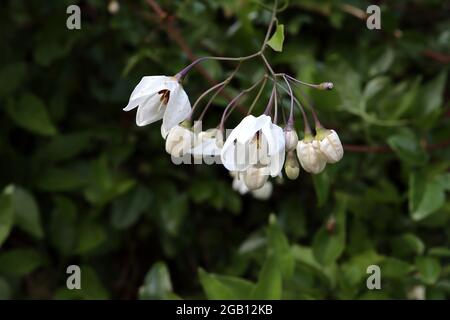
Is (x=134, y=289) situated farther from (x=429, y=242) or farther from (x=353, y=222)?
(x=429, y=242)

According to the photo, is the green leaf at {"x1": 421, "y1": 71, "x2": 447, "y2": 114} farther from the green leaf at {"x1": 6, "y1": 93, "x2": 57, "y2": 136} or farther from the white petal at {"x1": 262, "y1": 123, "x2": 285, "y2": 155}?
the green leaf at {"x1": 6, "y1": 93, "x2": 57, "y2": 136}

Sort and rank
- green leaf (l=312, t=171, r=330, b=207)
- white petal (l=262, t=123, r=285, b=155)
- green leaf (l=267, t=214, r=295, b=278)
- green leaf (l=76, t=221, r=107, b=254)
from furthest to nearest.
Result: 1. green leaf (l=76, t=221, r=107, b=254)
2. green leaf (l=267, t=214, r=295, b=278)
3. green leaf (l=312, t=171, r=330, b=207)
4. white petal (l=262, t=123, r=285, b=155)

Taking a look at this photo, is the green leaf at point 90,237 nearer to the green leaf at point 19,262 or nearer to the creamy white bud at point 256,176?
the green leaf at point 19,262

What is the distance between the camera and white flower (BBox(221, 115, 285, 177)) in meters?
0.94

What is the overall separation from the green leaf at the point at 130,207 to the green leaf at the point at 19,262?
0.21 m

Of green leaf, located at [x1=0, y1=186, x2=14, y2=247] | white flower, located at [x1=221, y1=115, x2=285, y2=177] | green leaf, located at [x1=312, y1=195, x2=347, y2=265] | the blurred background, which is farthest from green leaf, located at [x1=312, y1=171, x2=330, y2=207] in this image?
green leaf, located at [x1=0, y1=186, x2=14, y2=247]

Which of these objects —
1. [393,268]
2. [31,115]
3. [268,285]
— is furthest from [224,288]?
[31,115]

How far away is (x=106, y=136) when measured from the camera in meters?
1.69

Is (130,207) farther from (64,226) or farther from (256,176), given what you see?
(256,176)

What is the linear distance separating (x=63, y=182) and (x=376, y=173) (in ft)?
2.62

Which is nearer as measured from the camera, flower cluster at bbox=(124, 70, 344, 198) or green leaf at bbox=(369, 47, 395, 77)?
flower cluster at bbox=(124, 70, 344, 198)

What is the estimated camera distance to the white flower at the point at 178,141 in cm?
100

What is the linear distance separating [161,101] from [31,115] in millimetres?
709

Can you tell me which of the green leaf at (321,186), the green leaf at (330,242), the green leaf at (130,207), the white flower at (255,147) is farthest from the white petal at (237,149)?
the green leaf at (130,207)
